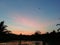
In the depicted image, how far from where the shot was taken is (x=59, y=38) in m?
18.0

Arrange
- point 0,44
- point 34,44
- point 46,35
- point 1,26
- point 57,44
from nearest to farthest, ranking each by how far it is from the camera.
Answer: point 46,35
point 57,44
point 0,44
point 34,44
point 1,26

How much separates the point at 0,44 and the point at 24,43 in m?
3.91

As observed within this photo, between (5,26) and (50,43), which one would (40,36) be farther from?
(5,26)

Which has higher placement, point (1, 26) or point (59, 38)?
point (1, 26)

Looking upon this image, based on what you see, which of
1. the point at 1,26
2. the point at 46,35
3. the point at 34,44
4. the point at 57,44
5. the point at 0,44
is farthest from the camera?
the point at 1,26

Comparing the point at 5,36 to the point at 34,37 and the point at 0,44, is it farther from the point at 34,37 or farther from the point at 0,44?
the point at 34,37

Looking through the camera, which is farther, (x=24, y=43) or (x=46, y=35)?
(x=24, y=43)

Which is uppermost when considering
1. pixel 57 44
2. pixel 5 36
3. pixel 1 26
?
pixel 1 26

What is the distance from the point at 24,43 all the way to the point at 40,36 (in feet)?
17.4


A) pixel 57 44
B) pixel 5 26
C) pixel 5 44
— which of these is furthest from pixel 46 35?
pixel 5 26

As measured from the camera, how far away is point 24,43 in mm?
22594

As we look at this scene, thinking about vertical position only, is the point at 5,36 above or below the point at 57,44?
above

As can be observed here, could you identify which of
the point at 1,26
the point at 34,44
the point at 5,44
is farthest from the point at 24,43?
the point at 1,26

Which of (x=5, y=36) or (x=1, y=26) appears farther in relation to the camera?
(x=1, y=26)
